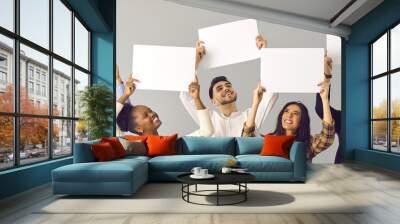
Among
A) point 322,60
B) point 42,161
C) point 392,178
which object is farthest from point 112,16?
point 392,178

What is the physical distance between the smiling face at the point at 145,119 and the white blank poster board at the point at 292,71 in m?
2.59

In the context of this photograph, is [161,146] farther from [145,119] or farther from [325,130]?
[325,130]

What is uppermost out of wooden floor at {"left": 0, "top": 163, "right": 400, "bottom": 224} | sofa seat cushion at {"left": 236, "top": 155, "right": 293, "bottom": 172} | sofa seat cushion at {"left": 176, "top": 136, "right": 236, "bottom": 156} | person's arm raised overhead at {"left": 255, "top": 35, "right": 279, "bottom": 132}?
person's arm raised overhead at {"left": 255, "top": 35, "right": 279, "bottom": 132}

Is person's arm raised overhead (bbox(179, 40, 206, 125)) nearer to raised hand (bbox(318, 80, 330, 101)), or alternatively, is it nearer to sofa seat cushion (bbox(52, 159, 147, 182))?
raised hand (bbox(318, 80, 330, 101))

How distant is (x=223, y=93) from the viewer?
28.1 ft

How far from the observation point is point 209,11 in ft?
28.3

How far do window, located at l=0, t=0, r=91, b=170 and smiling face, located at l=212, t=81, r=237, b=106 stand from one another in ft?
9.56

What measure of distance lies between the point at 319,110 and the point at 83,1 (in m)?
5.53

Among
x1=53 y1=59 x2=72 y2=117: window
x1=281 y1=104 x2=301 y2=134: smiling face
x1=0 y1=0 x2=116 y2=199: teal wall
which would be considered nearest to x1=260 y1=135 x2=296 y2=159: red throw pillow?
x1=281 y1=104 x2=301 y2=134: smiling face

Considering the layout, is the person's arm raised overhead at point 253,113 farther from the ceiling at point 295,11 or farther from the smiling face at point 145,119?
the smiling face at point 145,119

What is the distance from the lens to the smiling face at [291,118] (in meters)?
8.59

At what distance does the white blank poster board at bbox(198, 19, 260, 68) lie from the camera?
8.54 metres

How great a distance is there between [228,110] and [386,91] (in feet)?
11.6

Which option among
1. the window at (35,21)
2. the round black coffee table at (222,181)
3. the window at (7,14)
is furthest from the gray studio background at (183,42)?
the round black coffee table at (222,181)
